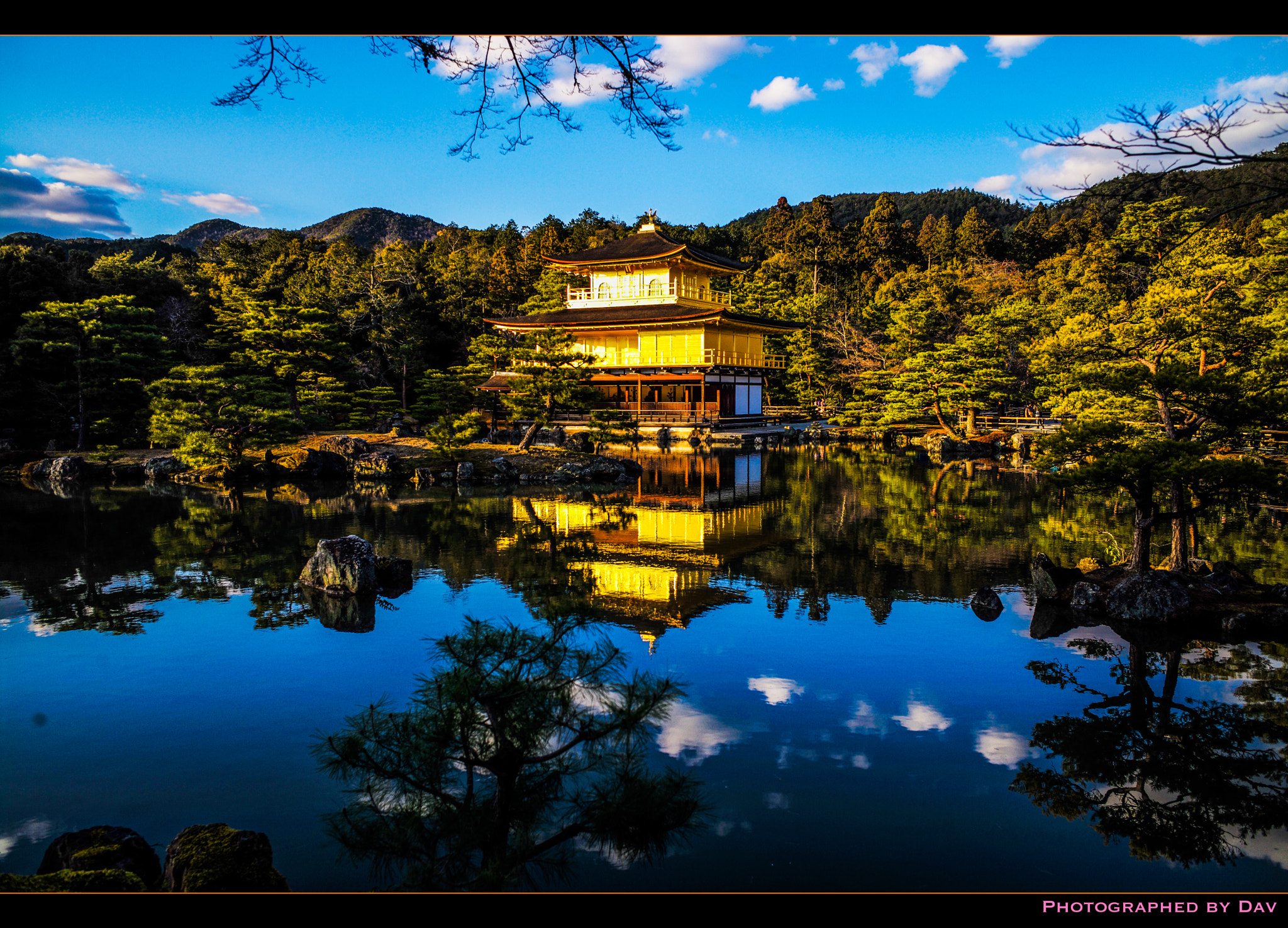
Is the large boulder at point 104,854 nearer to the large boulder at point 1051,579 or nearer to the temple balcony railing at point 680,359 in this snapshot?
the large boulder at point 1051,579

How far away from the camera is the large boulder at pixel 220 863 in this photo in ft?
11.6

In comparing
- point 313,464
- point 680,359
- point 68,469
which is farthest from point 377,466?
point 680,359

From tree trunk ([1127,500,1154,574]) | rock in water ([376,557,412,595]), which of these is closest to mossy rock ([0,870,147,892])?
rock in water ([376,557,412,595])

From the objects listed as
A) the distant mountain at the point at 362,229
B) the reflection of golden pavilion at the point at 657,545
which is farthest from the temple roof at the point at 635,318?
the distant mountain at the point at 362,229

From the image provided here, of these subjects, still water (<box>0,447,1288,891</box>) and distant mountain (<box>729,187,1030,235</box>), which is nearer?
still water (<box>0,447,1288,891</box>)

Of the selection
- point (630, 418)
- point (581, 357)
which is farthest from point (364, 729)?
point (630, 418)

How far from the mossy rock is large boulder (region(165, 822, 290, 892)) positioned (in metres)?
0.25

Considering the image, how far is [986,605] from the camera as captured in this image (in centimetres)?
902

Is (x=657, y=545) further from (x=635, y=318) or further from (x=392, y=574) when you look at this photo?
(x=635, y=318)

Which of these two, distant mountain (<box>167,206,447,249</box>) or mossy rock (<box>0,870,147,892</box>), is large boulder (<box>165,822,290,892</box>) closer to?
mossy rock (<box>0,870,147,892</box>)

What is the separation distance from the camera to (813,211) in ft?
190

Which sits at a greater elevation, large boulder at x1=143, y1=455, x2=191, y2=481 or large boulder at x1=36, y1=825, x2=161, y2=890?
large boulder at x1=143, y1=455, x2=191, y2=481

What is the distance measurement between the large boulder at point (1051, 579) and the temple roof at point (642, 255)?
94.5ft

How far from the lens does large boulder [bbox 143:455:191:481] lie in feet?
75.2
